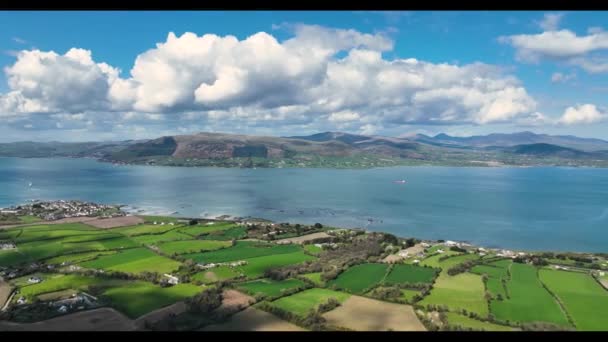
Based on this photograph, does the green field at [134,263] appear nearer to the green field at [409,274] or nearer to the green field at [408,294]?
the green field at [409,274]

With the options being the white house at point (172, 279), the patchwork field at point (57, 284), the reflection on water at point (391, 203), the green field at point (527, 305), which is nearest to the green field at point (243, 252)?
the white house at point (172, 279)

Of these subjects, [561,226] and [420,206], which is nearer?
[561,226]

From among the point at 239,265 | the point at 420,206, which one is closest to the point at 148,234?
the point at 239,265

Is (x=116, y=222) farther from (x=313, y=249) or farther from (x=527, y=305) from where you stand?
(x=527, y=305)

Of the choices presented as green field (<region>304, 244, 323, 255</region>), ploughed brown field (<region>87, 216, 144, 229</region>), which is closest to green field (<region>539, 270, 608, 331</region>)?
green field (<region>304, 244, 323, 255</region>)

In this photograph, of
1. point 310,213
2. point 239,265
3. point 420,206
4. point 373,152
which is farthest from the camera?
point 373,152

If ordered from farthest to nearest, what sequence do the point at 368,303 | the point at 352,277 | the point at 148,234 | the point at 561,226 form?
the point at 561,226, the point at 148,234, the point at 352,277, the point at 368,303
